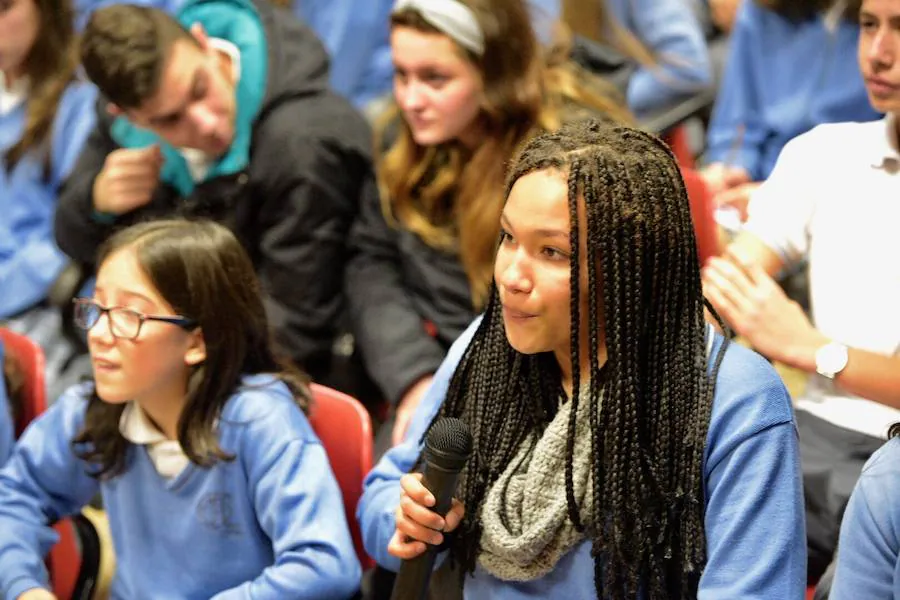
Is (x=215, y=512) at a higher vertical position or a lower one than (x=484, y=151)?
lower

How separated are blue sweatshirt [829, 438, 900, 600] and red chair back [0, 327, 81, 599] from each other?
4.25 feet

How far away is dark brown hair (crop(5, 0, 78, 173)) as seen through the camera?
2.99 metres

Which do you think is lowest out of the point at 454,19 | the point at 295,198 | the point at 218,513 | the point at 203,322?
the point at 218,513

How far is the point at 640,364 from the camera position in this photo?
142 centimetres

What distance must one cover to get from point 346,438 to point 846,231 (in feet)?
2.73

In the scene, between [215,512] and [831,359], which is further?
[215,512]

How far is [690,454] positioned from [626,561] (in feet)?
0.47

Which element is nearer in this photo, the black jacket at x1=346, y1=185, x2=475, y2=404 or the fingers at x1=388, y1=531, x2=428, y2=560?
the fingers at x1=388, y1=531, x2=428, y2=560

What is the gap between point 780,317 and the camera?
175 centimetres

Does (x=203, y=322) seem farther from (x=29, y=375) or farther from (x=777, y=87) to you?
(x=777, y=87)

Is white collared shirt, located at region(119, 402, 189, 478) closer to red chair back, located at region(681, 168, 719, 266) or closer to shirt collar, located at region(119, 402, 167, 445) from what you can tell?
shirt collar, located at region(119, 402, 167, 445)

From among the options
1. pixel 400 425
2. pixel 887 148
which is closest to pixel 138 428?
pixel 400 425

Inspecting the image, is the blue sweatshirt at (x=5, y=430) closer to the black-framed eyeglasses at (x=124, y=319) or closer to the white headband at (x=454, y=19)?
the black-framed eyeglasses at (x=124, y=319)

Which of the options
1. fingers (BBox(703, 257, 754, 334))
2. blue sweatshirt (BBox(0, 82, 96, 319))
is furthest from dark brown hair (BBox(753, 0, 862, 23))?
blue sweatshirt (BBox(0, 82, 96, 319))
